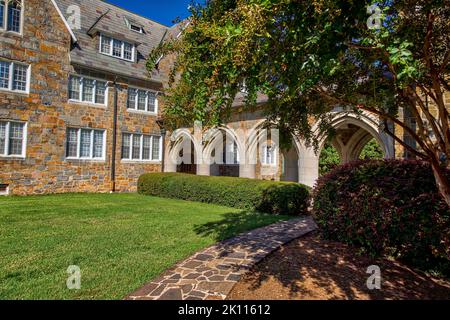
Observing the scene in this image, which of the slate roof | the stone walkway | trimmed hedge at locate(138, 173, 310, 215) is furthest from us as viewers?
the slate roof

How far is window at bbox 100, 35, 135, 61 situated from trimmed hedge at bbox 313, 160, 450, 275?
14.5 meters

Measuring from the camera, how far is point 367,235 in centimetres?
479

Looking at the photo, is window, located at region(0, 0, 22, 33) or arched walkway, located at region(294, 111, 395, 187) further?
window, located at region(0, 0, 22, 33)

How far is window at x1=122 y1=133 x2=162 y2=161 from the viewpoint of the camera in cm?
1593

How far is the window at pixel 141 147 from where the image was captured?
1593 cm

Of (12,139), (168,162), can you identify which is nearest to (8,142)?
(12,139)

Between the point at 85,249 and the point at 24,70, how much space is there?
11.6 m

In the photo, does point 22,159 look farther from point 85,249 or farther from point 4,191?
point 85,249

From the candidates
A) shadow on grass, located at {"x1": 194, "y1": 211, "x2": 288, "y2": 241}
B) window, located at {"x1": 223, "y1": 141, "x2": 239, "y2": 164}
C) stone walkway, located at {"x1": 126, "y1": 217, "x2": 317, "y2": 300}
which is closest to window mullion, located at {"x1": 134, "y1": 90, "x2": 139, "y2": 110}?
window, located at {"x1": 223, "y1": 141, "x2": 239, "y2": 164}

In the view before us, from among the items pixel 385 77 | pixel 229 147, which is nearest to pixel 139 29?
pixel 229 147

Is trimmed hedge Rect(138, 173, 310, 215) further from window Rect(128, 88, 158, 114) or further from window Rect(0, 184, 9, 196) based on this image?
window Rect(0, 184, 9, 196)

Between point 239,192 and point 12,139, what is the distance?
34.3 ft

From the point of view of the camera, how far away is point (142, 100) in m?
16.6

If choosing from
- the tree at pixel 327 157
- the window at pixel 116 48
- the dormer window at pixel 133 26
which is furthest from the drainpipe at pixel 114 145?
the tree at pixel 327 157
